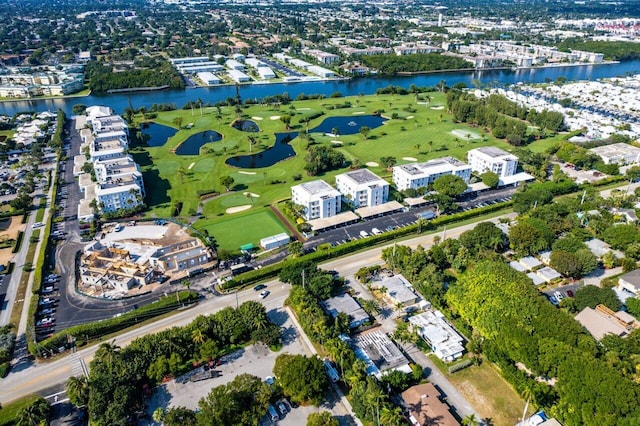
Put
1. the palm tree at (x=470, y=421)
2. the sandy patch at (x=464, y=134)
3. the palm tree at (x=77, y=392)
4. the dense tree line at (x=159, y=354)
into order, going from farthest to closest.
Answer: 1. the sandy patch at (x=464, y=134)
2. the palm tree at (x=77, y=392)
3. the dense tree line at (x=159, y=354)
4. the palm tree at (x=470, y=421)

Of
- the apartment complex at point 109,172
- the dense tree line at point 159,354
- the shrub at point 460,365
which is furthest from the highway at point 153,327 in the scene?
the apartment complex at point 109,172

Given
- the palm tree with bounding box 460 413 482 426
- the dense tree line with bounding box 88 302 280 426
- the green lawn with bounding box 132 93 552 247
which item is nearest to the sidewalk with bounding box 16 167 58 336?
the dense tree line with bounding box 88 302 280 426

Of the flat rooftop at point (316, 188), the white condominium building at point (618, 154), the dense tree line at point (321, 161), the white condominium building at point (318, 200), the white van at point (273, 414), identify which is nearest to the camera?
the white van at point (273, 414)

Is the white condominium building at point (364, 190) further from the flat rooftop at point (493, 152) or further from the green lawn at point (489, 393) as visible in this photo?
the green lawn at point (489, 393)

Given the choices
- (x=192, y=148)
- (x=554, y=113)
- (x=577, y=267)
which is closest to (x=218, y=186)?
(x=192, y=148)

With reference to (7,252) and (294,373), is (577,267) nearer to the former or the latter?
(294,373)

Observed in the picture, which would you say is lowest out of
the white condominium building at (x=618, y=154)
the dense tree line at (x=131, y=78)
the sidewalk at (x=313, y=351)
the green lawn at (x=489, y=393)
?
the green lawn at (x=489, y=393)

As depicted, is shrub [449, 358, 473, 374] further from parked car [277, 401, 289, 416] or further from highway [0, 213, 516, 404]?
highway [0, 213, 516, 404]
